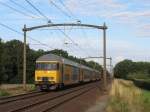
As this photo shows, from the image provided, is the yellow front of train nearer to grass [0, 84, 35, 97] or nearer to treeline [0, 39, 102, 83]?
grass [0, 84, 35, 97]

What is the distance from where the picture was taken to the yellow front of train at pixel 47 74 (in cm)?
4559

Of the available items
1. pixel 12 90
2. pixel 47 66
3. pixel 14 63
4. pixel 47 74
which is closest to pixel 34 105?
pixel 47 74

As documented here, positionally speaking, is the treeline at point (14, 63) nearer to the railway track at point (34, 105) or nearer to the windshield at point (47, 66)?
the windshield at point (47, 66)

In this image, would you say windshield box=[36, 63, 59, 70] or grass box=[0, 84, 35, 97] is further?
windshield box=[36, 63, 59, 70]

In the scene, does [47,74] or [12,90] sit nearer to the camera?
[47,74]

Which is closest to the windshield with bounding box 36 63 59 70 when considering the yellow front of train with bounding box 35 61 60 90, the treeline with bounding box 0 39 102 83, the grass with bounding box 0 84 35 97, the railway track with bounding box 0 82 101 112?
the yellow front of train with bounding box 35 61 60 90

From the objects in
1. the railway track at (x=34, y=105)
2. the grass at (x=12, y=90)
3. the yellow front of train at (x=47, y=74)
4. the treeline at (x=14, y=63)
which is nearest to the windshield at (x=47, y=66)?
the yellow front of train at (x=47, y=74)

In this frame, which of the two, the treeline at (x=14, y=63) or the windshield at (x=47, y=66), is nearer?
the windshield at (x=47, y=66)

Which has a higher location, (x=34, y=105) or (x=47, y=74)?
(x=47, y=74)

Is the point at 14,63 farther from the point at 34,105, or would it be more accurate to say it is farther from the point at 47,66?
the point at 34,105

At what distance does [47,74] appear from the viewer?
4622 centimetres

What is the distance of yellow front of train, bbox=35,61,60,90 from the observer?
150 feet

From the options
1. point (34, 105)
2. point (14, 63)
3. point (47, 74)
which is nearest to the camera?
point (34, 105)

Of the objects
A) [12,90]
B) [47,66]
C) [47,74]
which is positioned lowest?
[12,90]
